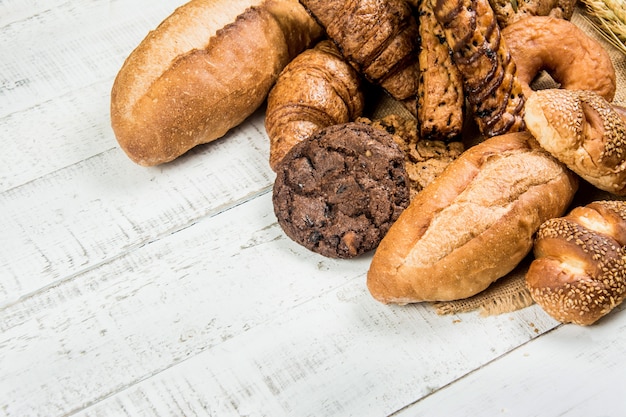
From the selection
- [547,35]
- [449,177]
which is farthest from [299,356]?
[547,35]

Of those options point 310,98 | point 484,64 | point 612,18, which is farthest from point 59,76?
point 612,18

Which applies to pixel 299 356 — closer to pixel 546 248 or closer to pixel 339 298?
pixel 339 298

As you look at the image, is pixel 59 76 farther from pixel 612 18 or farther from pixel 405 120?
pixel 612 18

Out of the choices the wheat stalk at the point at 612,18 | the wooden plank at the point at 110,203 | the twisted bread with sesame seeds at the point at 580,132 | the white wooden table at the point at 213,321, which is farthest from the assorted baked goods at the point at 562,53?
the wooden plank at the point at 110,203

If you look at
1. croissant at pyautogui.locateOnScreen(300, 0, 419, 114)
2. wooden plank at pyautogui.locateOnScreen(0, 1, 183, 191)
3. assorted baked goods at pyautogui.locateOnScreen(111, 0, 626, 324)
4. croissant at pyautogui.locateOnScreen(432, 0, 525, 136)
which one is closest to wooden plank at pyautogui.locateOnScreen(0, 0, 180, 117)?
wooden plank at pyautogui.locateOnScreen(0, 1, 183, 191)

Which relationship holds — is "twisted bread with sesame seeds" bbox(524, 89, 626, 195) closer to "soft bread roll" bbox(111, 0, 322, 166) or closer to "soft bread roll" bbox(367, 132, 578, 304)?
"soft bread roll" bbox(367, 132, 578, 304)
